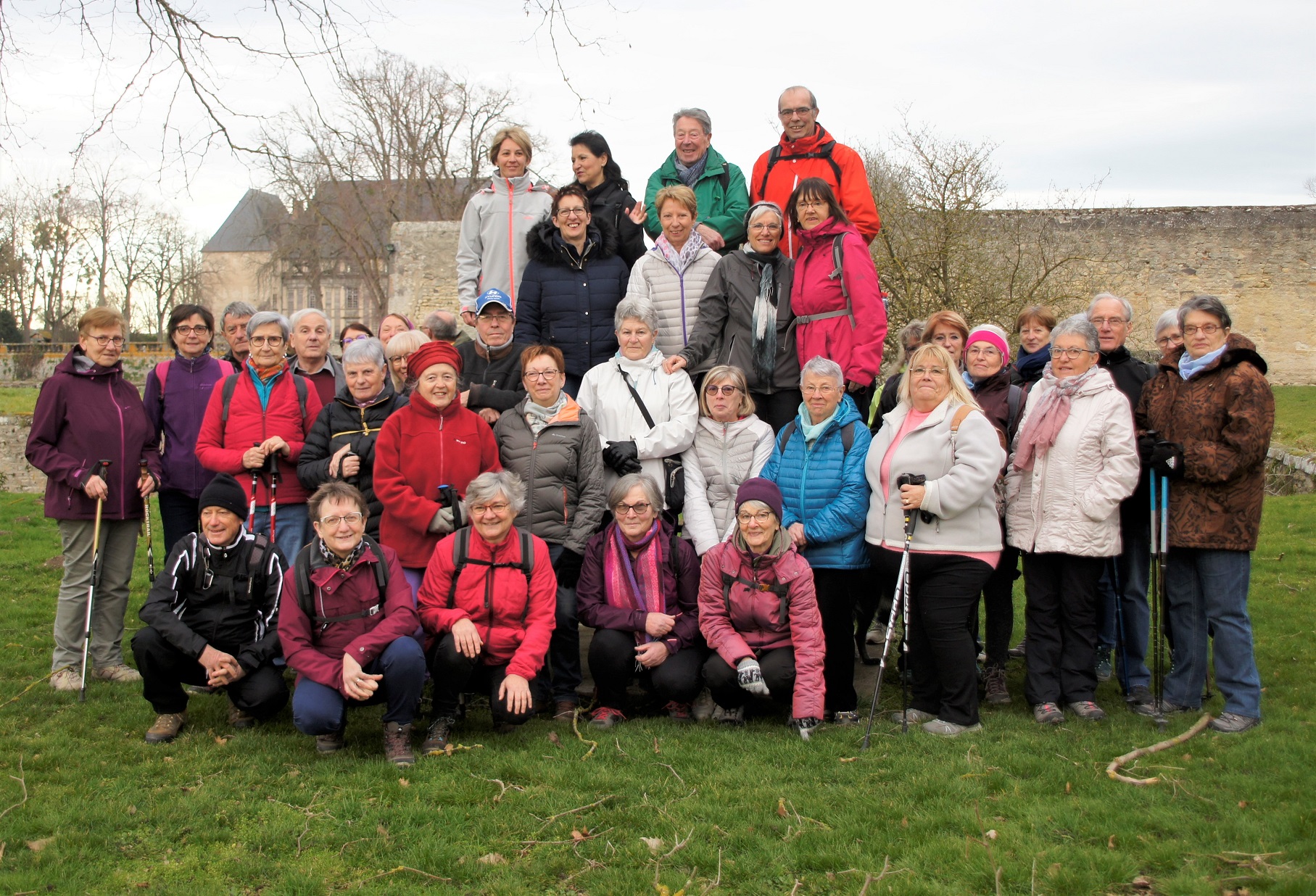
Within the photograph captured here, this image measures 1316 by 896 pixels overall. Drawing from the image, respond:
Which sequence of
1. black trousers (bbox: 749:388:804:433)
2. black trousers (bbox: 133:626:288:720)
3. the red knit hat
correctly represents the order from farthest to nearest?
black trousers (bbox: 749:388:804:433) < the red knit hat < black trousers (bbox: 133:626:288:720)

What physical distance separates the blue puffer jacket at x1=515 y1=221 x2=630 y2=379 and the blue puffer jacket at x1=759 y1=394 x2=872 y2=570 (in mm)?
1668

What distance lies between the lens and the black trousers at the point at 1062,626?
5.08 meters

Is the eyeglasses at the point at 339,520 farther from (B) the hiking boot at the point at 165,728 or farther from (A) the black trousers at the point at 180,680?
(B) the hiking boot at the point at 165,728

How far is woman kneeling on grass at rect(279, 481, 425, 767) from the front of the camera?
4.52 meters

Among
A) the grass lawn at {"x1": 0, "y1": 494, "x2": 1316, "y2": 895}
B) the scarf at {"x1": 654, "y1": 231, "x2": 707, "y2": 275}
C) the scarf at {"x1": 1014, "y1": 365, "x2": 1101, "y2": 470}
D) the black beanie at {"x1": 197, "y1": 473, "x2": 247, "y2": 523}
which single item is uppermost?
the scarf at {"x1": 654, "y1": 231, "x2": 707, "y2": 275}

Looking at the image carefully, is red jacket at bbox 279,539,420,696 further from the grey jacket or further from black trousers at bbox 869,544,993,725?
black trousers at bbox 869,544,993,725

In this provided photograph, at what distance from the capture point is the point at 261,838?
148 inches

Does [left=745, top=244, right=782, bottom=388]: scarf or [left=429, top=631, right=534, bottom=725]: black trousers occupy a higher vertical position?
[left=745, top=244, right=782, bottom=388]: scarf

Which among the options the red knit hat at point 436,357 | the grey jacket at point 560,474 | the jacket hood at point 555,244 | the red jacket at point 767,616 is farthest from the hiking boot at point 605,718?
the jacket hood at point 555,244

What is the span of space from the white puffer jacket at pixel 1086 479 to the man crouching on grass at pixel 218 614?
3.85m

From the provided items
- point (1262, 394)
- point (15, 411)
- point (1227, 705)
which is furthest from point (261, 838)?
point (15, 411)

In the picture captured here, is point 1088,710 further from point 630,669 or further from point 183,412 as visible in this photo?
point 183,412

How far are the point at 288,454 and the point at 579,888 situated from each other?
10.4ft

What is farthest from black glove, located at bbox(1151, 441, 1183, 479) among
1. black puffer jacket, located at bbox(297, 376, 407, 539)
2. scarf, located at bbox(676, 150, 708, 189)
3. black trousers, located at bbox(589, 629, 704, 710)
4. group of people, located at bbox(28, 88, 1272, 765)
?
black puffer jacket, located at bbox(297, 376, 407, 539)
